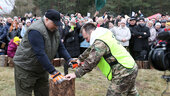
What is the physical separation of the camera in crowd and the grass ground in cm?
261

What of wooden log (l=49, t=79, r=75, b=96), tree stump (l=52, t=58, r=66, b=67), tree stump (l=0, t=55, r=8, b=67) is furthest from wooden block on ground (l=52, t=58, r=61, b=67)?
wooden log (l=49, t=79, r=75, b=96)

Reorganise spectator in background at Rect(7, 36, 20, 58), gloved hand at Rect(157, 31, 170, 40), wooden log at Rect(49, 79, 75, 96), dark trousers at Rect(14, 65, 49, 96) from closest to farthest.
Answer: gloved hand at Rect(157, 31, 170, 40) < dark trousers at Rect(14, 65, 49, 96) < wooden log at Rect(49, 79, 75, 96) < spectator in background at Rect(7, 36, 20, 58)

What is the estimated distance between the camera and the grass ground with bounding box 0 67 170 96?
16.2 feet

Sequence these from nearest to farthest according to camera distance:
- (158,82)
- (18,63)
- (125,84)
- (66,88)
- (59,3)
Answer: (125,84)
(18,63)
(66,88)
(158,82)
(59,3)

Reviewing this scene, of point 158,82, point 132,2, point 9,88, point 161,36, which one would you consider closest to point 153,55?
point 161,36

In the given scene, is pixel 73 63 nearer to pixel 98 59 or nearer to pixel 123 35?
pixel 98 59

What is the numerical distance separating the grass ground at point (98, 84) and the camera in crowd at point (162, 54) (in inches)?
A: 103

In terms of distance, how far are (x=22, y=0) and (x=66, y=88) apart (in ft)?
87.2

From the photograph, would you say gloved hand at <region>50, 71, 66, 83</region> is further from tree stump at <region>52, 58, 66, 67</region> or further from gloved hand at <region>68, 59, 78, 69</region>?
tree stump at <region>52, 58, 66, 67</region>

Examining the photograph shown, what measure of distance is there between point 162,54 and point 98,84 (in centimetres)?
328

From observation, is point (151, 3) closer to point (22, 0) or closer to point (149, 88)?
point (22, 0)

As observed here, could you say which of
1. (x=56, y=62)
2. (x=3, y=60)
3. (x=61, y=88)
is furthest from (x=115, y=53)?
(x=3, y=60)

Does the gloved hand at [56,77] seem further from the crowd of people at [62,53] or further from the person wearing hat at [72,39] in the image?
the person wearing hat at [72,39]

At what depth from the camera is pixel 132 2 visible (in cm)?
2644
